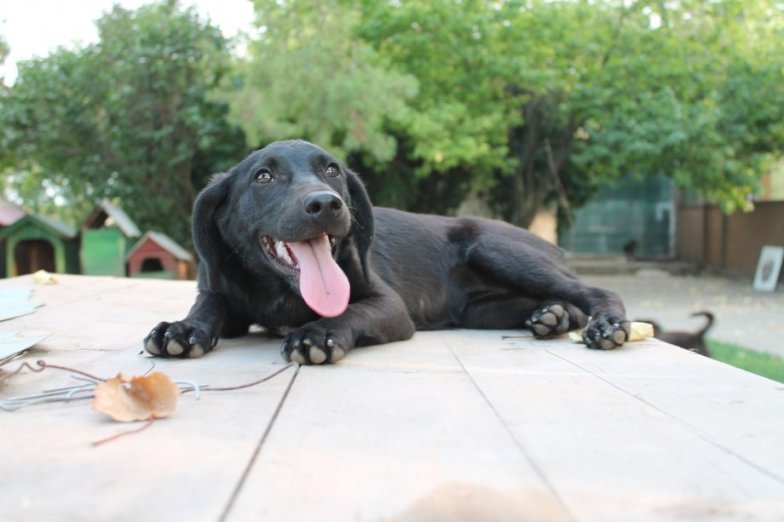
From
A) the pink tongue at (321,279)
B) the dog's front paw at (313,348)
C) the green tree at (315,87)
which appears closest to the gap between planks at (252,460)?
the dog's front paw at (313,348)

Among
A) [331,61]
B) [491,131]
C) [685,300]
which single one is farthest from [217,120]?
[685,300]

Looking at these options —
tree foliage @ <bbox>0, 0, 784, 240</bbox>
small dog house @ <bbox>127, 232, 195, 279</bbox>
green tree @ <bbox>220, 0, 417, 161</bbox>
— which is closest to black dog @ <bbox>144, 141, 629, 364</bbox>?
small dog house @ <bbox>127, 232, 195, 279</bbox>

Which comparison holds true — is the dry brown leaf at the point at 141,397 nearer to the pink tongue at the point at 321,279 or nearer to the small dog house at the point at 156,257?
the pink tongue at the point at 321,279

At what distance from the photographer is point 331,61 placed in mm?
11625

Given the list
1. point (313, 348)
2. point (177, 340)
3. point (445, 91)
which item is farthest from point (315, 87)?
point (313, 348)

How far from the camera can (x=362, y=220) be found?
10.9 ft

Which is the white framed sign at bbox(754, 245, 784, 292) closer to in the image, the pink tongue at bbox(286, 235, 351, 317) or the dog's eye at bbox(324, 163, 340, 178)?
the dog's eye at bbox(324, 163, 340, 178)

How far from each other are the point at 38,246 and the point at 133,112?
17.0ft

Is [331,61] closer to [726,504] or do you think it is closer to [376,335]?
[376,335]

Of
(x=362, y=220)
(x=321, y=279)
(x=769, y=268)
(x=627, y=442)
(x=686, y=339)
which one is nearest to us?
(x=627, y=442)

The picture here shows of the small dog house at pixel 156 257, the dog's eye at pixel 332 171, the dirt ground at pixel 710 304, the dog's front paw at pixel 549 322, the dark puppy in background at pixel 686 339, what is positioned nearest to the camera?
the dog's eye at pixel 332 171

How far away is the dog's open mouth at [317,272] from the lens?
9.11 ft

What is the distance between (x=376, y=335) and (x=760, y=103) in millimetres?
13901

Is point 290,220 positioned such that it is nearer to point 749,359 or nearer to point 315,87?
point 749,359
